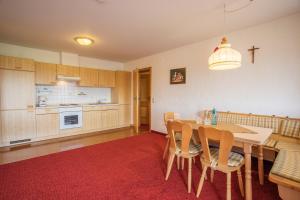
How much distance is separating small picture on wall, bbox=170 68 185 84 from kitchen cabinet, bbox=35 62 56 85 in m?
3.27

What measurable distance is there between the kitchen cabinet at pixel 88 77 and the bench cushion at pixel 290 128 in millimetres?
4815

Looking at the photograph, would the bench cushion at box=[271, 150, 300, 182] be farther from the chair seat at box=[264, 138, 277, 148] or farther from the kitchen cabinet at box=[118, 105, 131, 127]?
the kitchen cabinet at box=[118, 105, 131, 127]

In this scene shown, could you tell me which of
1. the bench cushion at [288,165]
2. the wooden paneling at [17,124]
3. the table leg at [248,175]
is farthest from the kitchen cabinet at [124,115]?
the bench cushion at [288,165]

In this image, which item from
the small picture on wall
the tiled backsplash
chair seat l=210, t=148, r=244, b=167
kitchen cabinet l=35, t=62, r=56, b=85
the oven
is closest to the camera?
chair seat l=210, t=148, r=244, b=167

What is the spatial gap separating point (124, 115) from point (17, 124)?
2989 millimetres

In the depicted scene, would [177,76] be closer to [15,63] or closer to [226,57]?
[226,57]

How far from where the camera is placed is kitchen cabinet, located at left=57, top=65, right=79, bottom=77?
14.3 feet

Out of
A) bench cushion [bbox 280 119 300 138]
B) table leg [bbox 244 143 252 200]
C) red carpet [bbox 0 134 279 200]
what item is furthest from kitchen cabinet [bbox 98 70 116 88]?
bench cushion [bbox 280 119 300 138]

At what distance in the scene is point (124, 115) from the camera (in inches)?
223

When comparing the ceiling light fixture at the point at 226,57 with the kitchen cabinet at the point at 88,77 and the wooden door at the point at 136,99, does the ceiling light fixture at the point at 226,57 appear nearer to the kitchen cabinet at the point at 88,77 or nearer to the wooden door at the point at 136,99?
the wooden door at the point at 136,99

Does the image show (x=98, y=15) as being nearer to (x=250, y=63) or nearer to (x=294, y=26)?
(x=250, y=63)

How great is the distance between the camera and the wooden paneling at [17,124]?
3.45m

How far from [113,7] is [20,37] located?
2.61 m

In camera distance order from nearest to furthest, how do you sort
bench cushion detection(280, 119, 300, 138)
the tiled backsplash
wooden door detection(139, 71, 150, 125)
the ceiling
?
the ceiling, bench cushion detection(280, 119, 300, 138), the tiled backsplash, wooden door detection(139, 71, 150, 125)
